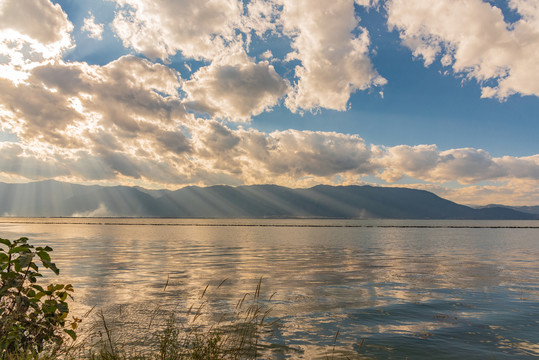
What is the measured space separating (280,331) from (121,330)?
261 inches

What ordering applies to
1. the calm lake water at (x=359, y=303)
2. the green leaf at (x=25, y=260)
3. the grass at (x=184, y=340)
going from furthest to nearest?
the calm lake water at (x=359, y=303) → the grass at (x=184, y=340) → the green leaf at (x=25, y=260)

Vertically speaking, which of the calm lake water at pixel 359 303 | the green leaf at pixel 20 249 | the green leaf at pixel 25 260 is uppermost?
the green leaf at pixel 20 249

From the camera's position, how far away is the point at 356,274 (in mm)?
31328

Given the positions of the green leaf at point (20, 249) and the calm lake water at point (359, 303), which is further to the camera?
the calm lake water at point (359, 303)

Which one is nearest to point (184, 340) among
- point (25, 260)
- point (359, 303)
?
point (25, 260)

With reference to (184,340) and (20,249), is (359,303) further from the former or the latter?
(20,249)

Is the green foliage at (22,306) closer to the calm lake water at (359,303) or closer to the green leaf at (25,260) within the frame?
the green leaf at (25,260)

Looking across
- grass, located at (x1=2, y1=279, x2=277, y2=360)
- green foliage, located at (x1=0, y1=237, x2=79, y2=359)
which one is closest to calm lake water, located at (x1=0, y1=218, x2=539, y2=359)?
grass, located at (x1=2, y1=279, x2=277, y2=360)

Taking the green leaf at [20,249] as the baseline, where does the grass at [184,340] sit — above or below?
below

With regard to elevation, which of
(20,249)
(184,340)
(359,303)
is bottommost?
(359,303)

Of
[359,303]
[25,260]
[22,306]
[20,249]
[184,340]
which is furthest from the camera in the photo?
[359,303]

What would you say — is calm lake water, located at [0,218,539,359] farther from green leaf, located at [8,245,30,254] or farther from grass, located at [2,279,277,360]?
green leaf, located at [8,245,30,254]

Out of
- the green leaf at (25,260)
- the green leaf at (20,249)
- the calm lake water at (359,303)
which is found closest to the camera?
the green leaf at (25,260)

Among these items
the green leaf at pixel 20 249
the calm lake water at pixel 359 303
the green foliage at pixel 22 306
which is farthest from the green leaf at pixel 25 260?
the calm lake water at pixel 359 303
